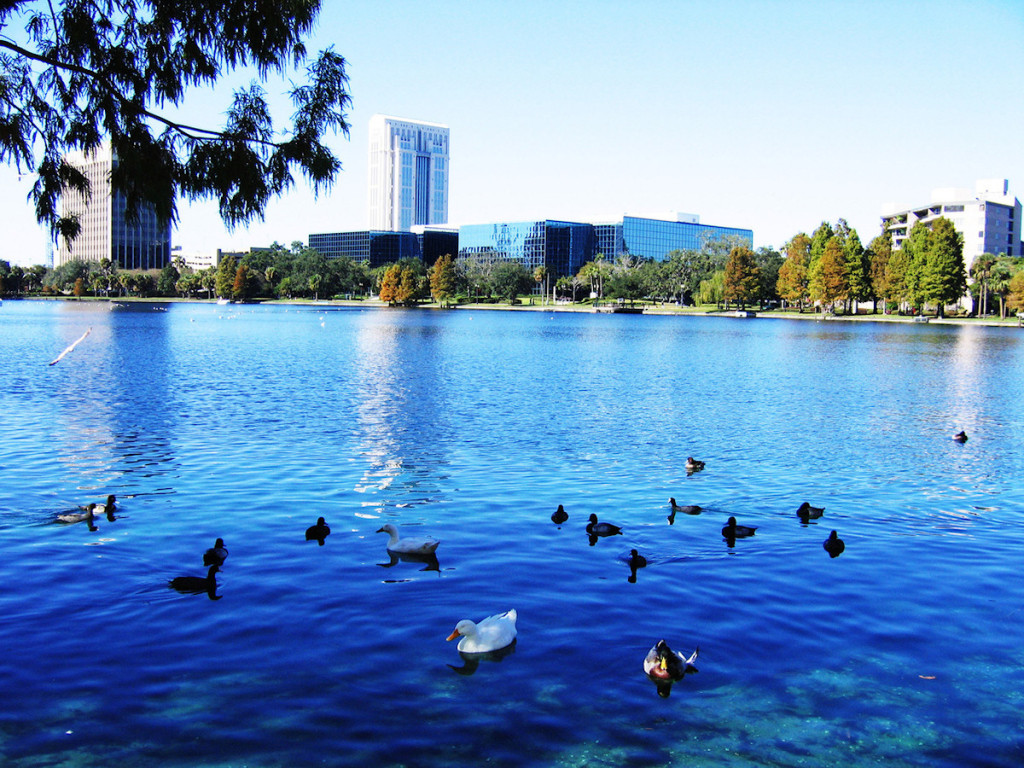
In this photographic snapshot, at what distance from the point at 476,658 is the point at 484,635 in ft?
0.97

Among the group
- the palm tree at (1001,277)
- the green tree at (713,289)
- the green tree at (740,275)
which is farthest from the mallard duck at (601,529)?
the green tree at (713,289)

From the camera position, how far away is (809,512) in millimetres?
17719

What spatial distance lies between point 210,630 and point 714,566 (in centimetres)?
818

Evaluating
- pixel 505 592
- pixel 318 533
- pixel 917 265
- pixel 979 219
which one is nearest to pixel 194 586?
pixel 318 533

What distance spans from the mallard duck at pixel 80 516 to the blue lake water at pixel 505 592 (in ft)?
0.75

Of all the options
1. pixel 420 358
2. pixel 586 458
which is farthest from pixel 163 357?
pixel 586 458

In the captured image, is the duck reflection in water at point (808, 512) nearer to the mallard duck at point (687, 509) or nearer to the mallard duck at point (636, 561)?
the mallard duck at point (687, 509)

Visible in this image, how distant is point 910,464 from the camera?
2436cm

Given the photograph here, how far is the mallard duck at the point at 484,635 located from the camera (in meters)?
10.7

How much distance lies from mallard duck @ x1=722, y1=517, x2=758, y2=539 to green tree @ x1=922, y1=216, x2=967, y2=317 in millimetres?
143319

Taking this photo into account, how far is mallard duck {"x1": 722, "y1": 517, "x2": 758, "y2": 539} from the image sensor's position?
53.1 feet

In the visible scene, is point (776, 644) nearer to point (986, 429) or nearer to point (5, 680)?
point (5, 680)

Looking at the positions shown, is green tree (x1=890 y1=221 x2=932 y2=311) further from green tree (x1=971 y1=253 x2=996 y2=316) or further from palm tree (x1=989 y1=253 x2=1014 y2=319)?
palm tree (x1=989 y1=253 x2=1014 y2=319)

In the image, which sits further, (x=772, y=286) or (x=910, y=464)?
(x=772, y=286)
